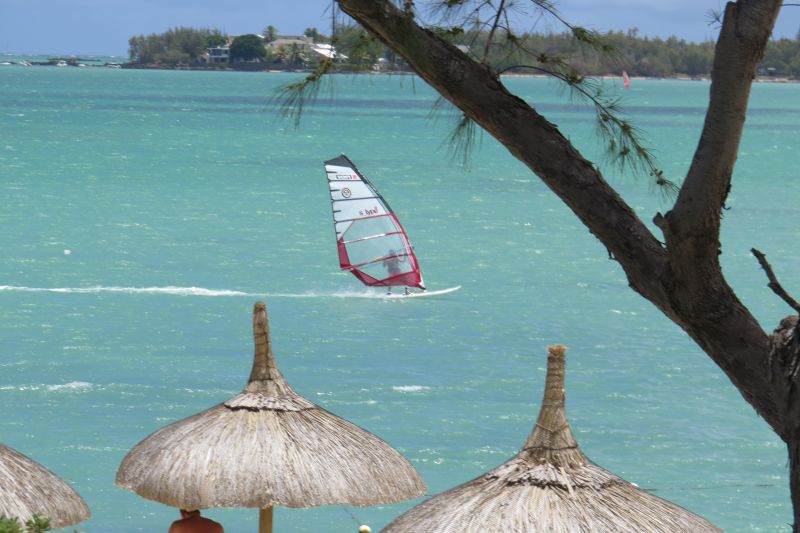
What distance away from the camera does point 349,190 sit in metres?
18.9

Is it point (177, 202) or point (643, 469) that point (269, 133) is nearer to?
point (177, 202)

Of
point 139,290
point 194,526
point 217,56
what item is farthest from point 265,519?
point 217,56

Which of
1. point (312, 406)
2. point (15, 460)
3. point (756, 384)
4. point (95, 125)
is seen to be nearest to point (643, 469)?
point (312, 406)

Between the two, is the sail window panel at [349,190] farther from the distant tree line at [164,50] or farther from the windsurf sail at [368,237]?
the distant tree line at [164,50]

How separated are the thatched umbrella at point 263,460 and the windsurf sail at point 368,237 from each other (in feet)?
43.4

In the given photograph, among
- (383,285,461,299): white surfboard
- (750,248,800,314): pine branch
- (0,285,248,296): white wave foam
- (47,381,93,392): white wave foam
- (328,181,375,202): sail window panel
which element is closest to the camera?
(750,248,800,314): pine branch

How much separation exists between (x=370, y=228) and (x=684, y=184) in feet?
51.6

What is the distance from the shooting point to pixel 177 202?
29109mm

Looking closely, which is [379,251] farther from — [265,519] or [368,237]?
[265,519]

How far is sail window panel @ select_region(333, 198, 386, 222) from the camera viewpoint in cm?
1898

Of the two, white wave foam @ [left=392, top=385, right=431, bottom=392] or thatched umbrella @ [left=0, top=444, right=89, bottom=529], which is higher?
thatched umbrella @ [left=0, top=444, right=89, bottom=529]

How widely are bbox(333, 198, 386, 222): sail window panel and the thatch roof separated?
44.2 ft

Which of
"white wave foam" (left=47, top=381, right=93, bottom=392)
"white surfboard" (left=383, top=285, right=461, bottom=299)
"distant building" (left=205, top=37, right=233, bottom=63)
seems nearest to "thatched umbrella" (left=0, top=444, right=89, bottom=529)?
"white wave foam" (left=47, top=381, right=93, bottom=392)

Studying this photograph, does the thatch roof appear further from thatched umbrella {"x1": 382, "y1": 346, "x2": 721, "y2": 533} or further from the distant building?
the distant building
